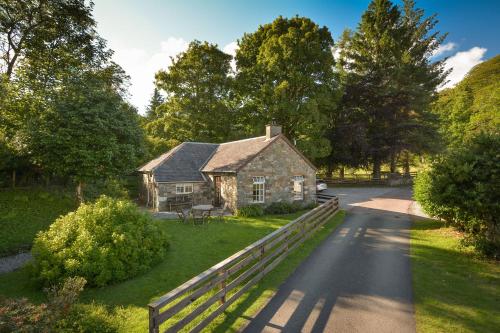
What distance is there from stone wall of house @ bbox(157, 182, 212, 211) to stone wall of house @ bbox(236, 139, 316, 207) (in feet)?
14.4

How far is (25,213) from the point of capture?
47.3 ft

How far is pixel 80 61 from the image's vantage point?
864 inches

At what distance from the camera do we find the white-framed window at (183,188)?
70.2 feet

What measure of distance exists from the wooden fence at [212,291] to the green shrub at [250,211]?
6.30 metres

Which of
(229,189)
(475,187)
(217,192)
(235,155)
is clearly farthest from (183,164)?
(475,187)

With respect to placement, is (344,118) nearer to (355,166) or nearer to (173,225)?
(355,166)

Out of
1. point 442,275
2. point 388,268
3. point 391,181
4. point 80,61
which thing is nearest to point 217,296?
point 388,268

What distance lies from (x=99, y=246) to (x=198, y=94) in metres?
29.0

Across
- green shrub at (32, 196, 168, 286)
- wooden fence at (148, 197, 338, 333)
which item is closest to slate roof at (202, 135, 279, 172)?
wooden fence at (148, 197, 338, 333)

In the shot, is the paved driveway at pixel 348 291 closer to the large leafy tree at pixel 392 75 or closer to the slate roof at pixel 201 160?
the slate roof at pixel 201 160

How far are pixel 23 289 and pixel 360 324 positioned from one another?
10.7 meters

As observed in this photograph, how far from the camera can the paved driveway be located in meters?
6.09

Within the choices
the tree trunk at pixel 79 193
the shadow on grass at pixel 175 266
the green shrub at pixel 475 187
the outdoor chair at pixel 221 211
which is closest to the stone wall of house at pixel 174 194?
the outdoor chair at pixel 221 211

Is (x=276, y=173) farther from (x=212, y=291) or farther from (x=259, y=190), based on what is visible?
(x=212, y=291)
